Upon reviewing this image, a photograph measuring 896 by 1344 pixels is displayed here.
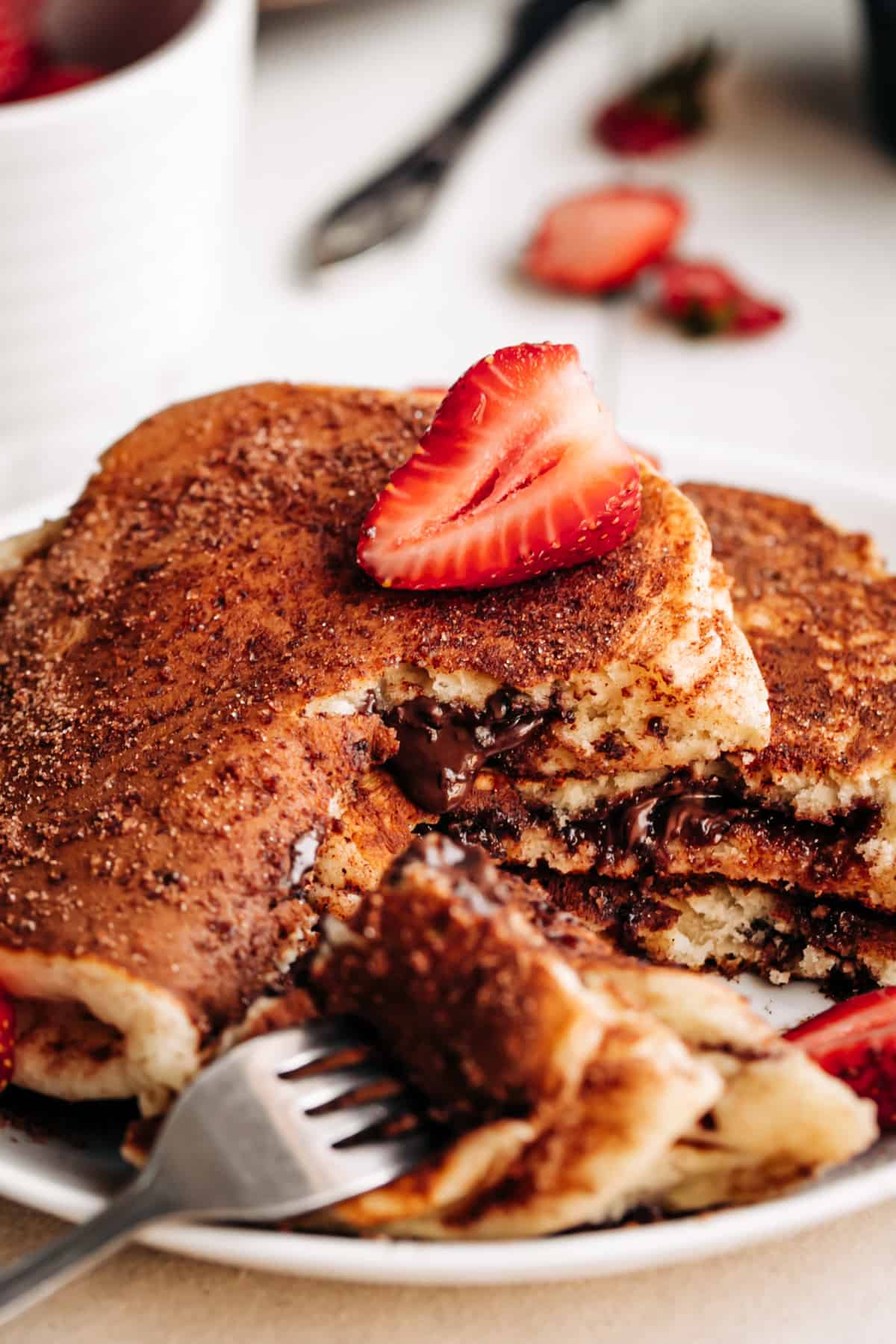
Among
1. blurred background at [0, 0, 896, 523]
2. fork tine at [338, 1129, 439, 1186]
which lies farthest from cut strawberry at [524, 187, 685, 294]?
fork tine at [338, 1129, 439, 1186]

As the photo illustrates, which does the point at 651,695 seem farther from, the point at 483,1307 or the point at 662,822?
the point at 483,1307

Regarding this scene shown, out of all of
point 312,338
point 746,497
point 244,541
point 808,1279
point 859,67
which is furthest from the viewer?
point 859,67

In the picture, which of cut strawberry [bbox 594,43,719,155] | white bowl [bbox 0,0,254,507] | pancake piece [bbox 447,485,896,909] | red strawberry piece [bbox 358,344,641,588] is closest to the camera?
red strawberry piece [bbox 358,344,641,588]

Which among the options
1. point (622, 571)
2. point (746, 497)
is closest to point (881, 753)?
point (622, 571)

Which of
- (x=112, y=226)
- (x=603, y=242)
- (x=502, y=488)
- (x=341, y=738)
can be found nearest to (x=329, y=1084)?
(x=341, y=738)

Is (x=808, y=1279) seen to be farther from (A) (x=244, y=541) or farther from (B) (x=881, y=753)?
(A) (x=244, y=541)

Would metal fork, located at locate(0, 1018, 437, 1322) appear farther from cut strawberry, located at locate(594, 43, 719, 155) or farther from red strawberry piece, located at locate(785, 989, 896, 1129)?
cut strawberry, located at locate(594, 43, 719, 155)
